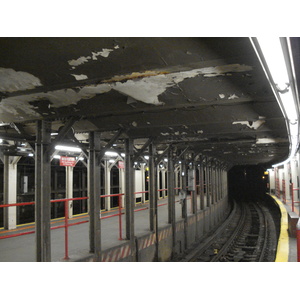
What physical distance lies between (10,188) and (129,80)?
22.6ft

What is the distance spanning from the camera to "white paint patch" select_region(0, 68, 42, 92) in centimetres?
339

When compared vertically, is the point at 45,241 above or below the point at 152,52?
below

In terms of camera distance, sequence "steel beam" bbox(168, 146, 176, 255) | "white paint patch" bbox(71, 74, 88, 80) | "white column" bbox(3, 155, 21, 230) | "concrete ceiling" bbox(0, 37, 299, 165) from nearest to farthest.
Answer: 1. "concrete ceiling" bbox(0, 37, 299, 165)
2. "white paint patch" bbox(71, 74, 88, 80)
3. "white column" bbox(3, 155, 21, 230)
4. "steel beam" bbox(168, 146, 176, 255)

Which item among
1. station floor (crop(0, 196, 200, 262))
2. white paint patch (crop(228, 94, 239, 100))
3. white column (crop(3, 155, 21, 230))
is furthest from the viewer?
white column (crop(3, 155, 21, 230))

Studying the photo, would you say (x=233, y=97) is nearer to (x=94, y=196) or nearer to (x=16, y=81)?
(x=16, y=81)

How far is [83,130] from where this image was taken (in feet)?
21.5

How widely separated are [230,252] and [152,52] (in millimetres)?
10454

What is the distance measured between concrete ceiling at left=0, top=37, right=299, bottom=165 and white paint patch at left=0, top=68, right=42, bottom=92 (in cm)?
1

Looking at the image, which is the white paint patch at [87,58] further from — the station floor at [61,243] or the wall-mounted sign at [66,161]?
the wall-mounted sign at [66,161]

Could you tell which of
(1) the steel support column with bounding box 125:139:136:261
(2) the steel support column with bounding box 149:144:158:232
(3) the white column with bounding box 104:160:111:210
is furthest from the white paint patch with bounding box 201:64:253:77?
(3) the white column with bounding box 104:160:111:210

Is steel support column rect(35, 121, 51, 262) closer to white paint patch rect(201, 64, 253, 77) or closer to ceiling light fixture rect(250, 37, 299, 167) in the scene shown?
white paint patch rect(201, 64, 253, 77)

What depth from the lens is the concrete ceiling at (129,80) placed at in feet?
9.06
